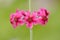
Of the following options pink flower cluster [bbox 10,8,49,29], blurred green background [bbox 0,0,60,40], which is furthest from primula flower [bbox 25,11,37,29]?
blurred green background [bbox 0,0,60,40]

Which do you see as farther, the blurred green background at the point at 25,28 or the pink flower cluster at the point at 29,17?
the blurred green background at the point at 25,28

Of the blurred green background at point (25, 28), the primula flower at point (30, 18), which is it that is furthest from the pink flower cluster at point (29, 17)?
the blurred green background at point (25, 28)

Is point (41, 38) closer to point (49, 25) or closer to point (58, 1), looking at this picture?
point (49, 25)

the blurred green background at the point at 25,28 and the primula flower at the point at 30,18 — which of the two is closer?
the primula flower at the point at 30,18

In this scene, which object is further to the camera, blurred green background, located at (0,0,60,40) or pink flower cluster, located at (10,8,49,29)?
blurred green background, located at (0,0,60,40)

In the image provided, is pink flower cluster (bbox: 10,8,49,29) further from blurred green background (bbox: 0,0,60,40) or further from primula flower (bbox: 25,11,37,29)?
blurred green background (bbox: 0,0,60,40)

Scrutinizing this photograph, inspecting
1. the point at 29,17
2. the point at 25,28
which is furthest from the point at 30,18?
the point at 25,28

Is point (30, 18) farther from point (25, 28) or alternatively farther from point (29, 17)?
point (25, 28)

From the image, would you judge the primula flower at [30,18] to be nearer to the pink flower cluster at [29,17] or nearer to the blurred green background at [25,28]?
the pink flower cluster at [29,17]
